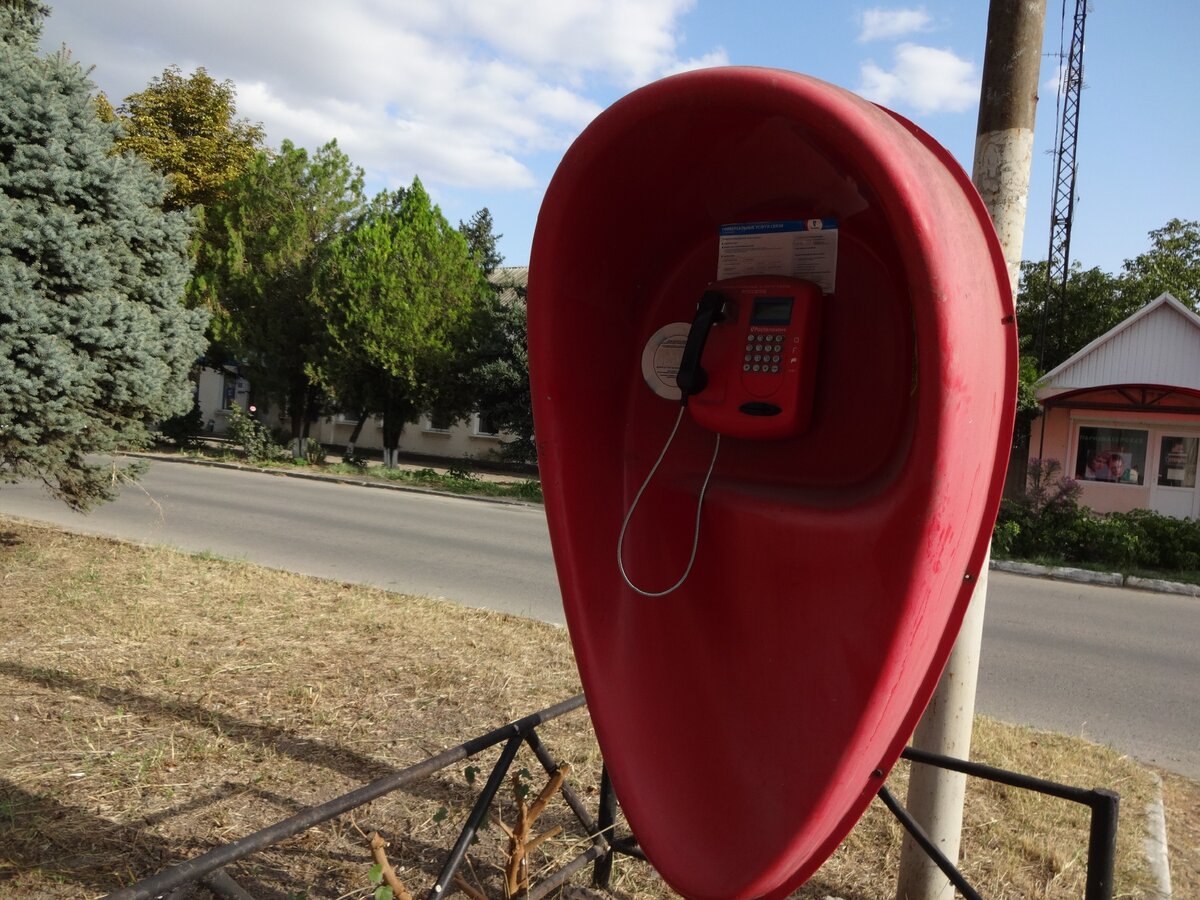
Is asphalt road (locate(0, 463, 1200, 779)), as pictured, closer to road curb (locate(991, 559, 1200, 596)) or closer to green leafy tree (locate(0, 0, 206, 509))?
road curb (locate(991, 559, 1200, 596))

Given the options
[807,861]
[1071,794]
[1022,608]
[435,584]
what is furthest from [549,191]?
[1022,608]

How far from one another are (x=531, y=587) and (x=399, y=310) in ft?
35.7

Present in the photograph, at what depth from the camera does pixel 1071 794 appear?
2.22 m

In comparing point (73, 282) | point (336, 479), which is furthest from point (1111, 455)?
point (73, 282)

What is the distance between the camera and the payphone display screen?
7.36 ft

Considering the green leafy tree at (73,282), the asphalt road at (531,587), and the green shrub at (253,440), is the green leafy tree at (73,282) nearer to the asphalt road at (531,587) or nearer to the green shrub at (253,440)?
the asphalt road at (531,587)

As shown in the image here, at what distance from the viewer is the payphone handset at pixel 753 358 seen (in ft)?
7.25

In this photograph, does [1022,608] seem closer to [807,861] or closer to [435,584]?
[435,584]

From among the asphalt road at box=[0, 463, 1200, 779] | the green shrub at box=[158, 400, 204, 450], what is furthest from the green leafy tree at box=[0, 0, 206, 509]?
the green shrub at box=[158, 400, 204, 450]

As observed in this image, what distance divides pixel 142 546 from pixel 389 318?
1044 centimetres

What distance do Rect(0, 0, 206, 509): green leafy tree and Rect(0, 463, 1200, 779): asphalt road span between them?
2.18m

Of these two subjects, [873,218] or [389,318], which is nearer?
[873,218]

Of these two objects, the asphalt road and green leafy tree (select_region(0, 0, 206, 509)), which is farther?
green leafy tree (select_region(0, 0, 206, 509))

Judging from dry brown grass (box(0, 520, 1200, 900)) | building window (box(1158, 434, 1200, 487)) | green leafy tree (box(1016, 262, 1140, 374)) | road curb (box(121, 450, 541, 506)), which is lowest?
dry brown grass (box(0, 520, 1200, 900))
